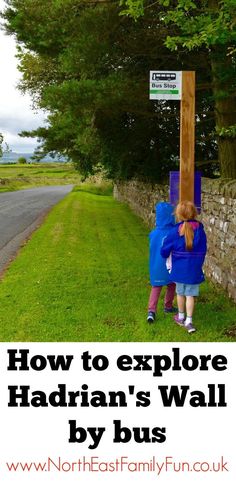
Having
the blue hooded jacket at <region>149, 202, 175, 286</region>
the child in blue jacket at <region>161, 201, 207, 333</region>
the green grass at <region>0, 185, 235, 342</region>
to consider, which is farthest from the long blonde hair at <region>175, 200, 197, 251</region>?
the green grass at <region>0, 185, 235, 342</region>

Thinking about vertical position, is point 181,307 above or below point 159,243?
below

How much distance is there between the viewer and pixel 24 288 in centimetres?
893

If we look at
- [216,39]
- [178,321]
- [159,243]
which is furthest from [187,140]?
[178,321]

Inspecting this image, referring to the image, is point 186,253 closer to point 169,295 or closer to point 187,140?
point 169,295

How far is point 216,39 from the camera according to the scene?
759cm

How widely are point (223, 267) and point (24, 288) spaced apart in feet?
10.5

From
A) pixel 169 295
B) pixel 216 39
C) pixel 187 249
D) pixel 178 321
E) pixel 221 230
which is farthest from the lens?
pixel 221 230

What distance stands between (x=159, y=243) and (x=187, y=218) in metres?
0.55

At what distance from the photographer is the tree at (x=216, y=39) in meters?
7.13

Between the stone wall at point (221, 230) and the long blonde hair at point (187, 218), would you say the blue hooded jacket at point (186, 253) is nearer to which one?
the long blonde hair at point (187, 218)

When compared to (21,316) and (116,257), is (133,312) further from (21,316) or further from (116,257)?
(116,257)

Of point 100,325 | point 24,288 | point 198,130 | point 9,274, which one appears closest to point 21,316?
point 100,325

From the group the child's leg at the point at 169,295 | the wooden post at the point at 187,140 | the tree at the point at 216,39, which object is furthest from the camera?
the wooden post at the point at 187,140

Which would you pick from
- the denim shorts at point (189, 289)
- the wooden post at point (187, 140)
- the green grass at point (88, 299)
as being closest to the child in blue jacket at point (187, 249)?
the denim shorts at point (189, 289)
